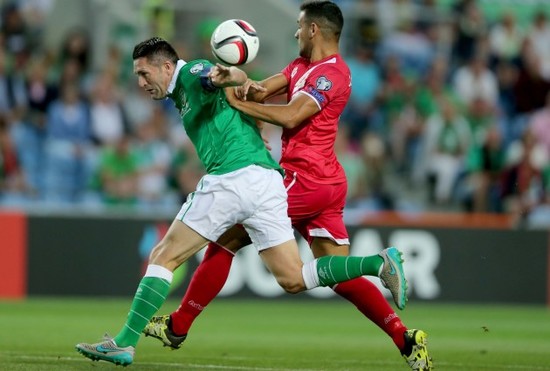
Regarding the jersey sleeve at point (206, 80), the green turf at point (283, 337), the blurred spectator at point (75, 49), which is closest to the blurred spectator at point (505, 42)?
the green turf at point (283, 337)

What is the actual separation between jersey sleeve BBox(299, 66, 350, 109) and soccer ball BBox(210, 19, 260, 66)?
1.91 ft

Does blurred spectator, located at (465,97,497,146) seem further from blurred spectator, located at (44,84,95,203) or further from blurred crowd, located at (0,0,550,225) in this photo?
blurred spectator, located at (44,84,95,203)

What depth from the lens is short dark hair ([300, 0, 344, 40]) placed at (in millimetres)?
8295

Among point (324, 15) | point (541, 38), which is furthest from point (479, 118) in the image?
point (324, 15)

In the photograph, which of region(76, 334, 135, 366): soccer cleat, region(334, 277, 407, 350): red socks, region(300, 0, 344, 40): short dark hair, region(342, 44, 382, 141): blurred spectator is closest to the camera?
region(76, 334, 135, 366): soccer cleat

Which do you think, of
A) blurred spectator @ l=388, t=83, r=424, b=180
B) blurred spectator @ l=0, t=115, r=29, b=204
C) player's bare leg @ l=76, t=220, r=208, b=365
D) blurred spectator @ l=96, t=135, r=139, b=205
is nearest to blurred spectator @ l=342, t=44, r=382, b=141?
blurred spectator @ l=388, t=83, r=424, b=180

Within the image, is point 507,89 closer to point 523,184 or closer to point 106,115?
point 523,184

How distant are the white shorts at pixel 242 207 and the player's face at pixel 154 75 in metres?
0.69

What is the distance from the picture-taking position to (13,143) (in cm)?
1535

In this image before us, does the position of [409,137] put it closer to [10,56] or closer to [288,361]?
[10,56]

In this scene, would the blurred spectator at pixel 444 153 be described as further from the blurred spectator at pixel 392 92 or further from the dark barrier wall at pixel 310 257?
the dark barrier wall at pixel 310 257

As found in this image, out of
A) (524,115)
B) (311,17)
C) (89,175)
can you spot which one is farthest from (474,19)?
(311,17)

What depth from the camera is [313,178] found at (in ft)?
26.7

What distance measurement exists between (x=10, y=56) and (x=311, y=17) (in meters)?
9.04
